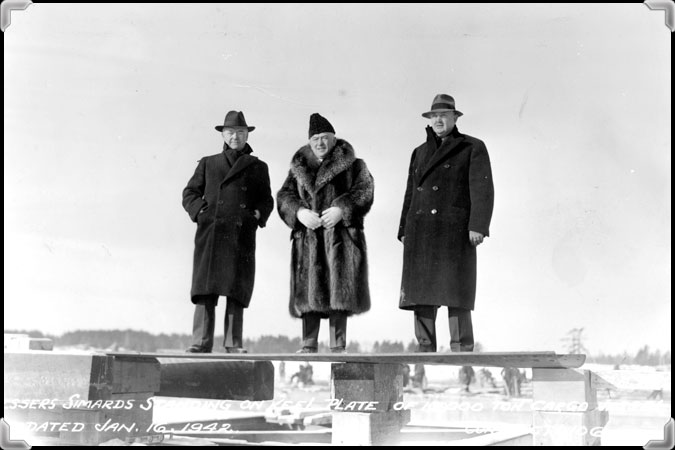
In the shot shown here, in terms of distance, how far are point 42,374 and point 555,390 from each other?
4050 mm

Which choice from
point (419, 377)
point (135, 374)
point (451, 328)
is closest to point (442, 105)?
point (451, 328)

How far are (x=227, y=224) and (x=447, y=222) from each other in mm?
1998

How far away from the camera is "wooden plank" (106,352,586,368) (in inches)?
161

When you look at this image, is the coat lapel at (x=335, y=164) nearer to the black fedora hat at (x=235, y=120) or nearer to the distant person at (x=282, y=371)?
the black fedora hat at (x=235, y=120)

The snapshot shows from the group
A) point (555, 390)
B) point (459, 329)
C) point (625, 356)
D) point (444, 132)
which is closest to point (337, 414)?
point (459, 329)

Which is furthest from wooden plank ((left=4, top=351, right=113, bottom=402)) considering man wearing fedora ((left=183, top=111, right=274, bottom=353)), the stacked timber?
man wearing fedora ((left=183, top=111, right=274, bottom=353))

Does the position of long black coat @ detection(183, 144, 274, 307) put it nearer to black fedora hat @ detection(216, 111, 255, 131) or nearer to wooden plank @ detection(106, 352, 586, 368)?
black fedora hat @ detection(216, 111, 255, 131)

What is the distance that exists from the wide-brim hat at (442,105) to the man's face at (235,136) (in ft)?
5.92

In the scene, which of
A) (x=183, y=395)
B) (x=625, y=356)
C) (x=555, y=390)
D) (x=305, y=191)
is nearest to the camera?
(x=555, y=390)

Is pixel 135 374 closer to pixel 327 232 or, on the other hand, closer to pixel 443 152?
pixel 327 232

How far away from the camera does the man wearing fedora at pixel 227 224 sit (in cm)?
596

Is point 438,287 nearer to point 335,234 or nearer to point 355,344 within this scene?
point 335,234

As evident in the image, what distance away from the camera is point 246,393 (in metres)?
6.07

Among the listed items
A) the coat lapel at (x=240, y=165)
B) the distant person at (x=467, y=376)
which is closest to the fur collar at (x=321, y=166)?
the coat lapel at (x=240, y=165)
